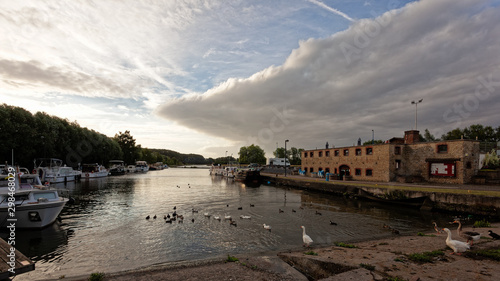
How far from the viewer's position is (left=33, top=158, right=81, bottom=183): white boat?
5144 cm

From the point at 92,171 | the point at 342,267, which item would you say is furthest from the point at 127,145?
the point at 342,267

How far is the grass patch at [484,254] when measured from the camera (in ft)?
31.3

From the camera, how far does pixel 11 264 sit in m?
5.85

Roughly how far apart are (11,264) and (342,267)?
9.95 meters

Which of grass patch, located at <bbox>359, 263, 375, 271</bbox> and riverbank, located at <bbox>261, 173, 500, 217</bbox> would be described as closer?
grass patch, located at <bbox>359, 263, 375, 271</bbox>

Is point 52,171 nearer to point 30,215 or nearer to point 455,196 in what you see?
point 30,215

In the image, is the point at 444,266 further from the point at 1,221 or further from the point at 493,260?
the point at 1,221

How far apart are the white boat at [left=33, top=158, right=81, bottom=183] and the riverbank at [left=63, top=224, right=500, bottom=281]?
5682 cm

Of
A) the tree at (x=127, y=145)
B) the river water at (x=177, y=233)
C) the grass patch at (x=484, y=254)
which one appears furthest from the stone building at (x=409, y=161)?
the tree at (x=127, y=145)

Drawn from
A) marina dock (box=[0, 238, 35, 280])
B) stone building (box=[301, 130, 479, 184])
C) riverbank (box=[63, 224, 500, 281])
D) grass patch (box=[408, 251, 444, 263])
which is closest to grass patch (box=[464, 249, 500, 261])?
riverbank (box=[63, 224, 500, 281])

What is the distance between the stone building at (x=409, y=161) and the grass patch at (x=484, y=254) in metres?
28.4

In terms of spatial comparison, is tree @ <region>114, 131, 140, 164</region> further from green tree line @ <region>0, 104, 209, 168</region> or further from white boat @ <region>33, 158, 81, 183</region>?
white boat @ <region>33, 158, 81, 183</region>

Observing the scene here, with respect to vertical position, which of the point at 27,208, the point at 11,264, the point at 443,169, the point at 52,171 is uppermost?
the point at 443,169

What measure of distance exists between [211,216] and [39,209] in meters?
13.3
